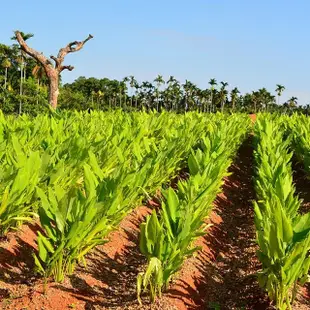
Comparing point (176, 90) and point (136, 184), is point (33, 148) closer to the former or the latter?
point (136, 184)

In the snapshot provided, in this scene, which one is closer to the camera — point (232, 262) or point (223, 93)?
point (232, 262)

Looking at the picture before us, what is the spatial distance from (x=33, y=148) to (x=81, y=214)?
6.39 ft

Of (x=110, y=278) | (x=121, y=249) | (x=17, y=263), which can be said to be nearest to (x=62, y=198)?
(x=17, y=263)

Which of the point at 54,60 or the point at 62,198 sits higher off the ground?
the point at 54,60

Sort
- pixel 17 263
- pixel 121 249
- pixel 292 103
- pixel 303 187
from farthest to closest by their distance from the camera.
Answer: pixel 292 103 → pixel 303 187 → pixel 121 249 → pixel 17 263

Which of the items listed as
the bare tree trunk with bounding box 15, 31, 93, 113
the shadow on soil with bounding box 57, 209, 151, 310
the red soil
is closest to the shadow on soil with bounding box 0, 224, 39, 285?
the red soil

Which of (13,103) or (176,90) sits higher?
(176,90)

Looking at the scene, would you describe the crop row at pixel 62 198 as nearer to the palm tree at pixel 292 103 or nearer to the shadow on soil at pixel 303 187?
the shadow on soil at pixel 303 187

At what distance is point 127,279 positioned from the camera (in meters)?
3.08

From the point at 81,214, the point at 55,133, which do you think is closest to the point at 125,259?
the point at 81,214

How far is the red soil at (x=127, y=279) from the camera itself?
2578mm

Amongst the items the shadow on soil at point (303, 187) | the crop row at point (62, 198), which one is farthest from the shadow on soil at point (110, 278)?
the shadow on soil at point (303, 187)

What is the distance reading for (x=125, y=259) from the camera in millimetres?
3432

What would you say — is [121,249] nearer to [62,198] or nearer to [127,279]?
[127,279]
